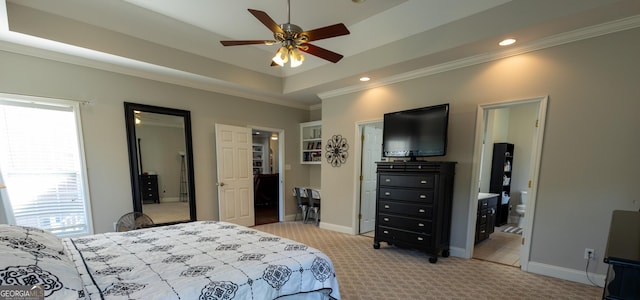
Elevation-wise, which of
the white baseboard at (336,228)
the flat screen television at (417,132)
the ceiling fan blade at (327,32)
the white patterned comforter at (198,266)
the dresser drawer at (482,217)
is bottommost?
the white baseboard at (336,228)

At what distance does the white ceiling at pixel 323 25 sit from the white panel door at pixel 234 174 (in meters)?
0.99

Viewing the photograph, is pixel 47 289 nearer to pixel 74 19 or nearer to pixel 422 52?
pixel 74 19

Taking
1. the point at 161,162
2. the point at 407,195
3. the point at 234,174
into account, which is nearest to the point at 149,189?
the point at 161,162

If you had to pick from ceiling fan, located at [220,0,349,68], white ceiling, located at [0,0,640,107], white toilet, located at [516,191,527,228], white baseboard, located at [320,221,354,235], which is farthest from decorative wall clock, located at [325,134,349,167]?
white toilet, located at [516,191,527,228]

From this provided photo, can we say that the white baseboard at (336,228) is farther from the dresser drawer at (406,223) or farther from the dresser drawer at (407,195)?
the dresser drawer at (407,195)

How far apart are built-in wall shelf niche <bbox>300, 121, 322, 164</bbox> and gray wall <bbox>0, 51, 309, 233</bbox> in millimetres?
1565

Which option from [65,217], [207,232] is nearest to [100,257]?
[207,232]

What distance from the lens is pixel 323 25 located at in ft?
10.9

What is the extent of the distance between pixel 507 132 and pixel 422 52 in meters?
4.11

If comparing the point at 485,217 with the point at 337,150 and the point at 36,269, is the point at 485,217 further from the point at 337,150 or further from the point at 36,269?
the point at 36,269

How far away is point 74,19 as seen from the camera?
2746 millimetres

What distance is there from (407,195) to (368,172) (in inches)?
51.9

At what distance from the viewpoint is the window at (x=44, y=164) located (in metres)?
2.78

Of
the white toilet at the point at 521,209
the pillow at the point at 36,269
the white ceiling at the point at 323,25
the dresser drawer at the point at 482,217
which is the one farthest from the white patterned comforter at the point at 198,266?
the white toilet at the point at 521,209
